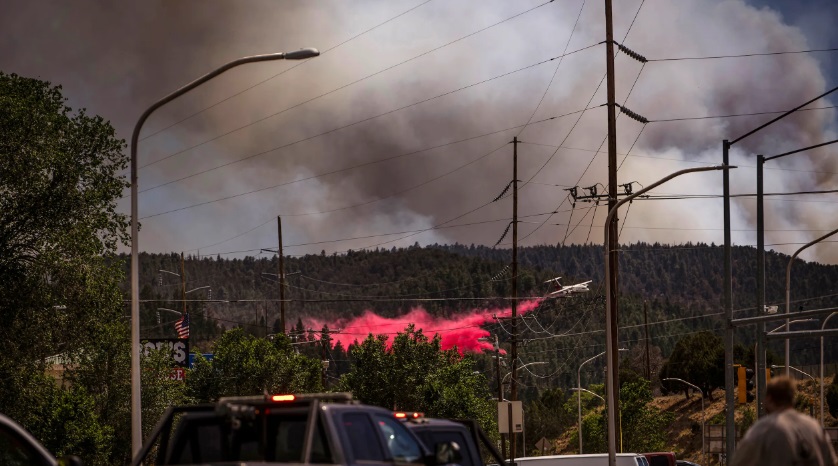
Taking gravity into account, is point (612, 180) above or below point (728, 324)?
above

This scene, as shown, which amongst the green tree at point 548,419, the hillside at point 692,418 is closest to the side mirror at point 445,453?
the hillside at point 692,418

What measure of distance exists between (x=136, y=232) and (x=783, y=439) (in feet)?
53.0

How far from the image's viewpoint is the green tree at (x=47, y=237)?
43.5m

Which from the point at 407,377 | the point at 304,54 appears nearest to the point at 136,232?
the point at 304,54

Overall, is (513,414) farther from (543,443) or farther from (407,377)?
(543,443)

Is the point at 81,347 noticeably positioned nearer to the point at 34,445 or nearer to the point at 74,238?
the point at 74,238

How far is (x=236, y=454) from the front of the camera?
12.1 metres

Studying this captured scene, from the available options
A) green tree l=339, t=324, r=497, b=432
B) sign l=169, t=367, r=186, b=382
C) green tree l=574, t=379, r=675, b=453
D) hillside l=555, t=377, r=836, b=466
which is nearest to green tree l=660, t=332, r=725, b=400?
hillside l=555, t=377, r=836, b=466

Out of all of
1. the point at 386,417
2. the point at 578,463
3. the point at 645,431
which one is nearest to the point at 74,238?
the point at 578,463

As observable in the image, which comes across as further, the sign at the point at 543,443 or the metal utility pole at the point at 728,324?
the sign at the point at 543,443

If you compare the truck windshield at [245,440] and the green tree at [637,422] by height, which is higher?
the truck windshield at [245,440]

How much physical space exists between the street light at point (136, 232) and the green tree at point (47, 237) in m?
19.9

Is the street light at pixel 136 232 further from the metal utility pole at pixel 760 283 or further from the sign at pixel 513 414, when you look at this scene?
the metal utility pole at pixel 760 283

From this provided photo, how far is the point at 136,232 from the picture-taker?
81.0ft
